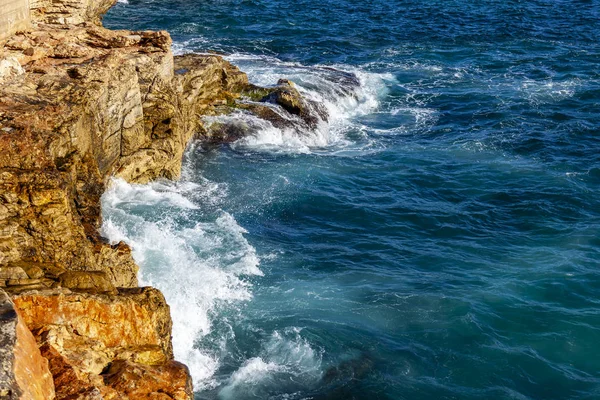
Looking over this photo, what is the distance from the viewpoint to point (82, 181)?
827 inches

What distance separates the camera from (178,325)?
19641mm

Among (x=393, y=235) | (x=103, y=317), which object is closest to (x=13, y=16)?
(x=393, y=235)

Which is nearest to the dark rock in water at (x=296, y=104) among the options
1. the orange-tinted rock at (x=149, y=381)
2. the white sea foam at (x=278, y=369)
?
the white sea foam at (x=278, y=369)

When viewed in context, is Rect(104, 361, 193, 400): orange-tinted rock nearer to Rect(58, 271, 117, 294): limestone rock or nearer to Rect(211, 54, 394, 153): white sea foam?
Rect(58, 271, 117, 294): limestone rock

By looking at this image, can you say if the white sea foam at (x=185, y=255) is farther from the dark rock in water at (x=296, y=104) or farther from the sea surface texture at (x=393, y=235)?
the dark rock in water at (x=296, y=104)

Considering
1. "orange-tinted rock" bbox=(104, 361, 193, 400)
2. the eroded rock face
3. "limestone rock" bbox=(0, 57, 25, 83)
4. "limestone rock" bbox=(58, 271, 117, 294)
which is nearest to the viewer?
→ the eroded rock face

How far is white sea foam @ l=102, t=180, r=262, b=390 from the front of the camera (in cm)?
1958

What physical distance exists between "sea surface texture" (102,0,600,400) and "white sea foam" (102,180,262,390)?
0.06 meters

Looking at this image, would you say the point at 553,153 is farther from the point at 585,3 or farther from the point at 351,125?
the point at 585,3

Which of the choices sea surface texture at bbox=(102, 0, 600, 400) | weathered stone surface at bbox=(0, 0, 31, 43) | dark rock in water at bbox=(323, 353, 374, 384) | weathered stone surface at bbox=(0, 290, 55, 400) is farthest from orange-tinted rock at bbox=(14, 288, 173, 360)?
weathered stone surface at bbox=(0, 0, 31, 43)

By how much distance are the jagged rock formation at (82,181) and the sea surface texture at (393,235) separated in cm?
176

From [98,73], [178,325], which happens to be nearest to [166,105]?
[98,73]

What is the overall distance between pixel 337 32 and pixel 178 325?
1256 inches

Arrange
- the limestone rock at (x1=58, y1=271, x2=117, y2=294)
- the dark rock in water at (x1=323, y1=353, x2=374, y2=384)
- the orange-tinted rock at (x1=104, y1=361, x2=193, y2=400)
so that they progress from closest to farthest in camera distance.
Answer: the orange-tinted rock at (x1=104, y1=361, x2=193, y2=400)
the limestone rock at (x1=58, y1=271, x2=117, y2=294)
the dark rock in water at (x1=323, y1=353, x2=374, y2=384)
